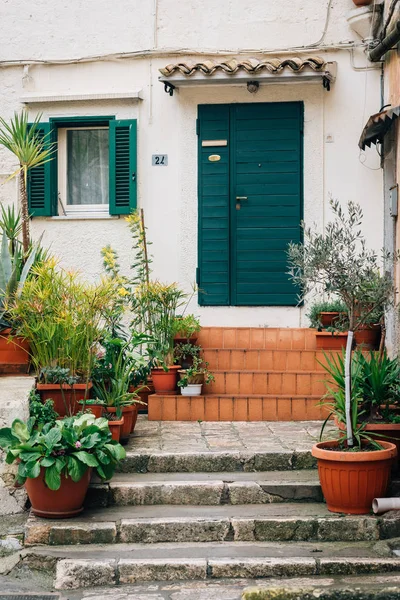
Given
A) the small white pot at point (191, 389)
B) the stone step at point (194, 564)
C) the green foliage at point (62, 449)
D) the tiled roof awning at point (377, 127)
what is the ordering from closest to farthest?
the stone step at point (194, 564), the green foliage at point (62, 449), the tiled roof awning at point (377, 127), the small white pot at point (191, 389)

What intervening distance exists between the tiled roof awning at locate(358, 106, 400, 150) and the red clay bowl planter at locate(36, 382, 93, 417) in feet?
12.4

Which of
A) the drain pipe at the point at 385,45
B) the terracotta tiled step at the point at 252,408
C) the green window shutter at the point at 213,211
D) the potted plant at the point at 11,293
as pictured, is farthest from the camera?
the green window shutter at the point at 213,211

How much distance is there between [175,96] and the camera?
440 inches

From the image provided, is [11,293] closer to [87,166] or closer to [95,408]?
[95,408]

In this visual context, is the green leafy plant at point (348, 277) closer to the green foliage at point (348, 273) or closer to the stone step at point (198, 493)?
the green foliage at point (348, 273)

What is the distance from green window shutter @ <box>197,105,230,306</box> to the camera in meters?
11.0

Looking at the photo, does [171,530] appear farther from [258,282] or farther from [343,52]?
[343,52]

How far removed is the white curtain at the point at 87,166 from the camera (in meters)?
11.6

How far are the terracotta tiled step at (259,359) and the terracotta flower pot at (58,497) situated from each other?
11.1 ft

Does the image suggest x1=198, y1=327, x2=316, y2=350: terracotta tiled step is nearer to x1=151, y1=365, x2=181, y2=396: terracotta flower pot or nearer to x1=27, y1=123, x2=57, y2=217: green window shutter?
x1=151, y1=365, x2=181, y2=396: terracotta flower pot

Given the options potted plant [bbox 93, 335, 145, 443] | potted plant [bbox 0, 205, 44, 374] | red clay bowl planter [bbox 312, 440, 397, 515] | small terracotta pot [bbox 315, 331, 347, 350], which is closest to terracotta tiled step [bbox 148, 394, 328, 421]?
small terracotta pot [bbox 315, 331, 347, 350]

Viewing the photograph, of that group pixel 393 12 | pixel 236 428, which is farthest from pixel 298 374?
pixel 393 12

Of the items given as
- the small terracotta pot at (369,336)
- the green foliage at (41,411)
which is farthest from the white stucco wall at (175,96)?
the green foliage at (41,411)

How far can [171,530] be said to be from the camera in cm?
690
